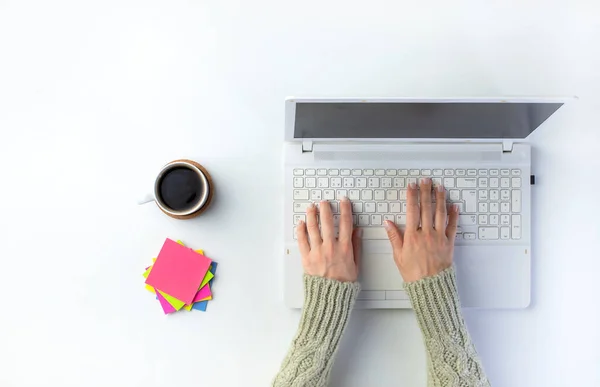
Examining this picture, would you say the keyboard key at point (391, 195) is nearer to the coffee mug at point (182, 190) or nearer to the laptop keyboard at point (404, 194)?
the laptop keyboard at point (404, 194)

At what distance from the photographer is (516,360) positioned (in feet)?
2.53

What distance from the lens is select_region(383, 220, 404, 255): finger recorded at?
730 mm

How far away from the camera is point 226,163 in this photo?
30.2 inches

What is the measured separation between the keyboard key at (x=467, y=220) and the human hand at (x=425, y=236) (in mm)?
13

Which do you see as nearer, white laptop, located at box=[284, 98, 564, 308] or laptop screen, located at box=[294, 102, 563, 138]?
laptop screen, located at box=[294, 102, 563, 138]

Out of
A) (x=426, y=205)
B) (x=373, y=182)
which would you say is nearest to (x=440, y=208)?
(x=426, y=205)

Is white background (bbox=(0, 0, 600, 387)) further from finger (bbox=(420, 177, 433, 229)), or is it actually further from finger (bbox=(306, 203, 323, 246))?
finger (bbox=(420, 177, 433, 229))

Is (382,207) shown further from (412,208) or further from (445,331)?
(445,331)

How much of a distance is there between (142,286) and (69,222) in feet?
0.60

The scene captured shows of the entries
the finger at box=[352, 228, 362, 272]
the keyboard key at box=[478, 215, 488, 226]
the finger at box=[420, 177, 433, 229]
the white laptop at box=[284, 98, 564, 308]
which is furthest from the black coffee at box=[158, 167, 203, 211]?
the keyboard key at box=[478, 215, 488, 226]

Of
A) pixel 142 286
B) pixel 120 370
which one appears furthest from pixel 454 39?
pixel 120 370

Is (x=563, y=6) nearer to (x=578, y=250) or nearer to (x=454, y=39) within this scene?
(x=454, y=39)

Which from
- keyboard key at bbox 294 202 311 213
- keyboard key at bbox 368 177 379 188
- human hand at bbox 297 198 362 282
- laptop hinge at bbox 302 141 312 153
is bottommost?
human hand at bbox 297 198 362 282

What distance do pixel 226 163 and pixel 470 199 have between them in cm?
45
